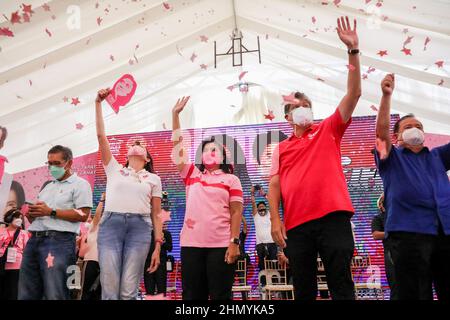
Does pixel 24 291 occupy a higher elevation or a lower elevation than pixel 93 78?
lower

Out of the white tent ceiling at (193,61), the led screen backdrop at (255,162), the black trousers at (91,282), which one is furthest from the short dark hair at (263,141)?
the black trousers at (91,282)

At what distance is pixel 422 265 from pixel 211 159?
3.96ft

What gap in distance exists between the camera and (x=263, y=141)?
7656mm

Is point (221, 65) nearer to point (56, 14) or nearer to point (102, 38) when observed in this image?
point (102, 38)

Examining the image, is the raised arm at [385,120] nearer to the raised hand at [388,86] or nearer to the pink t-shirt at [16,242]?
the raised hand at [388,86]

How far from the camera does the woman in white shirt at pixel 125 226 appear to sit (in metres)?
2.40

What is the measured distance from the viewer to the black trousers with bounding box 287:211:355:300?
1.75 metres

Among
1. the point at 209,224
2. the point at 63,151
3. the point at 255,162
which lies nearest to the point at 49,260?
the point at 63,151

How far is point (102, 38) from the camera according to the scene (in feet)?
18.7

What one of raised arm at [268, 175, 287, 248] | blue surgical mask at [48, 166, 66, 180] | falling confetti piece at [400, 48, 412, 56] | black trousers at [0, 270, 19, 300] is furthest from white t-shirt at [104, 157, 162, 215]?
falling confetti piece at [400, 48, 412, 56]

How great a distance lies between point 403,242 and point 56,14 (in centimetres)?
450

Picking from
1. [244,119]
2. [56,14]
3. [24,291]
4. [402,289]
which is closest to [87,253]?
[24,291]

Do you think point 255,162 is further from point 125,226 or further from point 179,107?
point 125,226

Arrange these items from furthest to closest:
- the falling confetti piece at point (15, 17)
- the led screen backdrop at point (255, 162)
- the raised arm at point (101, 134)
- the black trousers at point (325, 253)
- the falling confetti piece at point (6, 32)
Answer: the led screen backdrop at point (255, 162) → the falling confetti piece at point (6, 32) → the falling confetti piece at point (15, 17) → the raised arm at point (101, 134) → the black trousers at point (325, 253)
